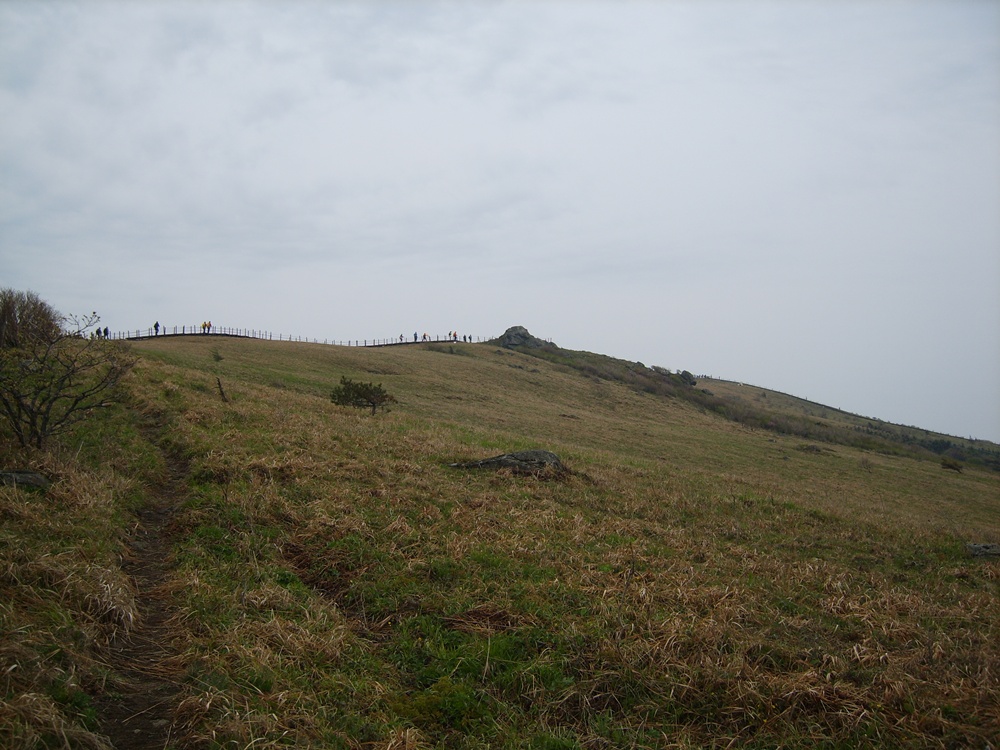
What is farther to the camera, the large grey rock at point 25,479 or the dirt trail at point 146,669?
the large grey rock at point 25,479

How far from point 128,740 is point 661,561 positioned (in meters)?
7.80

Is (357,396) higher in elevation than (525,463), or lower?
higher

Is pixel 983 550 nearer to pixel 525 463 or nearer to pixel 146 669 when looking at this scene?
pixel 525 463

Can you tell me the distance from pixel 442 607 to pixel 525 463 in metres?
8.24

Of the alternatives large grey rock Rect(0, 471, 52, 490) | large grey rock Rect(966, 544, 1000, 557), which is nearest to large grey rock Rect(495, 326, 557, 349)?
large grey rock Rect(966, 544, 1000, 557)

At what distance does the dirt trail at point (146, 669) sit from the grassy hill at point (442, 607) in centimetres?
3

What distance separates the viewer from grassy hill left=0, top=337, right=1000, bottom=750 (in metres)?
5.43

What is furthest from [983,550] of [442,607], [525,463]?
[442,607]

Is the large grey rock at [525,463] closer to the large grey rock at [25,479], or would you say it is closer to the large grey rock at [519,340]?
the large grey rock at [25,479]

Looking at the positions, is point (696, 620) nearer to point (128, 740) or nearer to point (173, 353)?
point (128, 740)

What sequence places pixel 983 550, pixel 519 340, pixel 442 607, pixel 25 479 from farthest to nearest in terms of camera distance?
pixel 519 340 → pixel 983 550 → pixel 25 479 → pixel 442 607

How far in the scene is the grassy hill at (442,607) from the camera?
5.43m

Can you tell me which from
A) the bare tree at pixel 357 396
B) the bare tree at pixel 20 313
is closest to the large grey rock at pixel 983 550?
the bare tree at pixel 357 396

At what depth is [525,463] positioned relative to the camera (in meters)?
15.7
